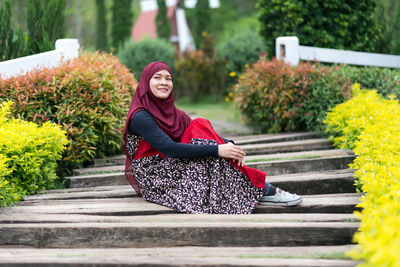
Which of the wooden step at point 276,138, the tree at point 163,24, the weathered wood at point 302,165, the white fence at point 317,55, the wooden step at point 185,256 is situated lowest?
the wooden step at point 185,256

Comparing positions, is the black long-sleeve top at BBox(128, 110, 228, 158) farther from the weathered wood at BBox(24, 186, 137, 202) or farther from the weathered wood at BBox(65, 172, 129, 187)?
the weathered wood at BBox(65, 172, 129, 187)

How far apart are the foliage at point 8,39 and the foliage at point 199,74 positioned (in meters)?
7.87

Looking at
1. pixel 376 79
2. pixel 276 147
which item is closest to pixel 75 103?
pixel 276 147

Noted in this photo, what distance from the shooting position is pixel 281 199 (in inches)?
124

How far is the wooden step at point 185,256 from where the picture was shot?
2.29 metres

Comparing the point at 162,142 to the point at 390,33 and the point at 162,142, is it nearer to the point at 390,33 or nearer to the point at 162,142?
the point at 162,142

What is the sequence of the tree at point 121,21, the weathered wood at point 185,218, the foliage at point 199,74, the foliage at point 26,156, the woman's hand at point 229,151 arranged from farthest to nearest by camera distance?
the tree at point 121,21
the foliage at point 199,74
the foliage at point 26,156
the woman's hand at point 229,151
the weathered wood at point 185,218

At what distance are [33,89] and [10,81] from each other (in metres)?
0.25

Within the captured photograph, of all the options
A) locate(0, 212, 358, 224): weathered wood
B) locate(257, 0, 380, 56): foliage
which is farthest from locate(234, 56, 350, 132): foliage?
locate(0, 212, 358, 224): weathered wood

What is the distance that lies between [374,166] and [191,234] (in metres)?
1.30

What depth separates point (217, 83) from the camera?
1393 cm

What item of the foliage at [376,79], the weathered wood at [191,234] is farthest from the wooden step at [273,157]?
the foliage at [376,79]

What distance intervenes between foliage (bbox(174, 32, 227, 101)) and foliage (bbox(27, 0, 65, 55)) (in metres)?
7.41

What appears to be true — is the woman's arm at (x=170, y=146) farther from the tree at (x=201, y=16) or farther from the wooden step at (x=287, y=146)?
the tree at (x=201, y=16)
